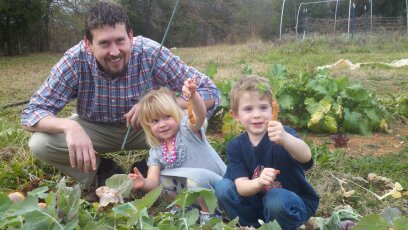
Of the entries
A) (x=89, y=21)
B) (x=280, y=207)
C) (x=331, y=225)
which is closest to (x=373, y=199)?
(x=331, y=225)

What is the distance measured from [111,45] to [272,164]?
106cm

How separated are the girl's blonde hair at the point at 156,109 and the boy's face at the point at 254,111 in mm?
537

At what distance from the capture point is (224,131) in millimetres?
4062

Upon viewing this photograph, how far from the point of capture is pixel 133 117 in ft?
9.16

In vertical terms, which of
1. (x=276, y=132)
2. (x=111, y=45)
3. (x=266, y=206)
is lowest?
Result: (x=266, y=206)

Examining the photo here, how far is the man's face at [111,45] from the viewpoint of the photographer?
2.65 metres

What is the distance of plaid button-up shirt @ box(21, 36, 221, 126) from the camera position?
2.89m

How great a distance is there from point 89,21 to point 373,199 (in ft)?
5.60

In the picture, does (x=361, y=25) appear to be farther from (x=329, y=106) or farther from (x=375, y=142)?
(x=375, y=142)

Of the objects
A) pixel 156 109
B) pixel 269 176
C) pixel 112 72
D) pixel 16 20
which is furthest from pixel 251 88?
pixel 16 20

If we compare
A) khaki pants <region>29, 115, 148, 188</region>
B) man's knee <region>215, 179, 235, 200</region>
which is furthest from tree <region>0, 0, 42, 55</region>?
man's knee <region>215, 179, 235, 200</region>

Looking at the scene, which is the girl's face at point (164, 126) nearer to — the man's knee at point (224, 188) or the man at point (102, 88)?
the man at point (102, 88)

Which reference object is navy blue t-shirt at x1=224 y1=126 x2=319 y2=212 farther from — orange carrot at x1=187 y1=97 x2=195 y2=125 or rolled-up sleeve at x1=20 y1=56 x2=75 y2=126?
rolled-up sleeve at x1=20 y1=56 x2=75 y2=126

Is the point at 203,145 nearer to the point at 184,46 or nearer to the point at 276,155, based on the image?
the point at 276,155
